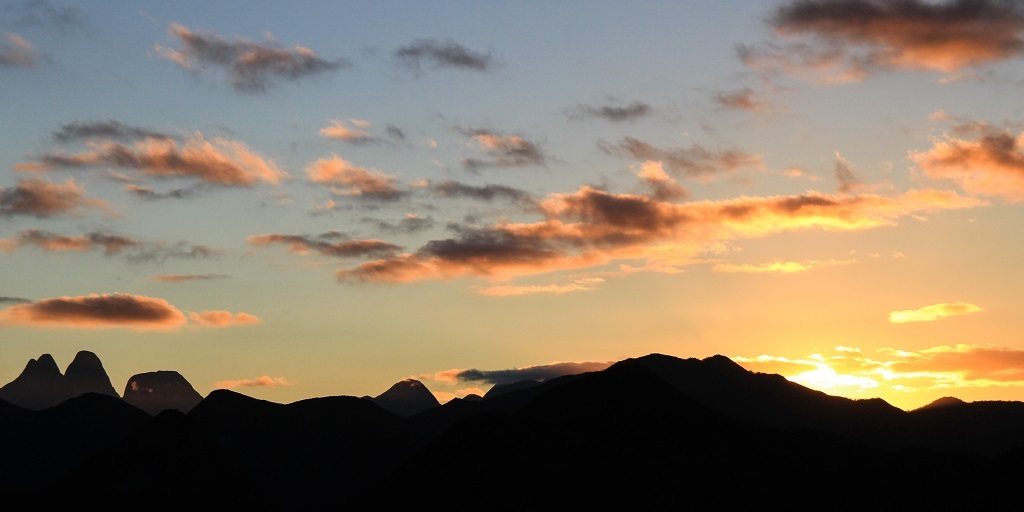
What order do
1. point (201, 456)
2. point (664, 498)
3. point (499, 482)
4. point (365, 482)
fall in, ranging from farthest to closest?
1. point (365, 482)
2. point (201, 456)
3. point (499, 482)
4. point (664, 498)

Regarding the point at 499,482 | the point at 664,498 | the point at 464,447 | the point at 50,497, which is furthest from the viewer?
the point at 50,497

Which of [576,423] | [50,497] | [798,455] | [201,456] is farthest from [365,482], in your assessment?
[798,455]

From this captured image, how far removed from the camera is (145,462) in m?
145

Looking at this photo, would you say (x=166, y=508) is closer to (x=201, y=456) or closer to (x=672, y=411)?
(x=201, y=456)

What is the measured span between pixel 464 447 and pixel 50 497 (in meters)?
54.0

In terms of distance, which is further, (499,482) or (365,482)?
(365,482)

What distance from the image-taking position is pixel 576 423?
5010 inches

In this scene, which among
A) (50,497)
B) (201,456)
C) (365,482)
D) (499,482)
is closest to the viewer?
(499,482)

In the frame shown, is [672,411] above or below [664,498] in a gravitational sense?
above

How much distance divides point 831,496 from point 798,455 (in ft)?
34.4

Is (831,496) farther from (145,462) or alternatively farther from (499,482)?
(145,462)

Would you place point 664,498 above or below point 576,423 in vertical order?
below

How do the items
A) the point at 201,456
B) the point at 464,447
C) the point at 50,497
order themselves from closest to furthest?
the point at 464,447 < the point at 50,497 < the point at 201,456

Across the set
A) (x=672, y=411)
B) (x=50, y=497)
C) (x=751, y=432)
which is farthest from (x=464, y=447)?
(x=50, y=497)
